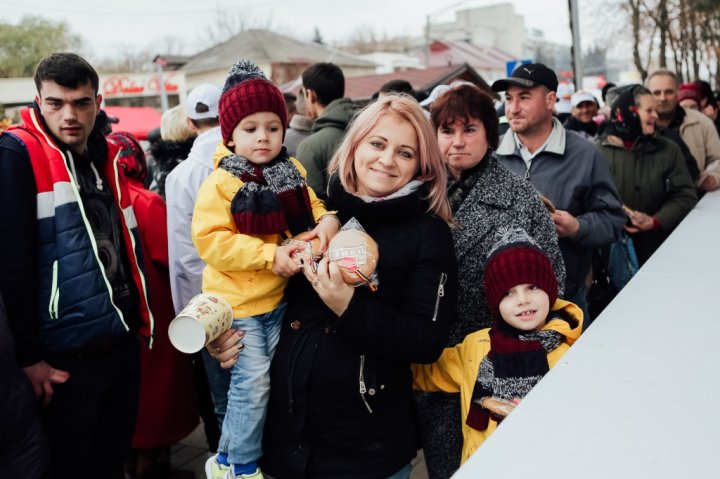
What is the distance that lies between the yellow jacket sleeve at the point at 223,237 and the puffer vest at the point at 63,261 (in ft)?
1.77

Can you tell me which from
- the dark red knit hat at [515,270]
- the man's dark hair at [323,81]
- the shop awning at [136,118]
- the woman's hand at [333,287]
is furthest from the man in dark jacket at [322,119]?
the shop awning at [136,118]

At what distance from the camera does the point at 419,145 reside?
2.08 meters

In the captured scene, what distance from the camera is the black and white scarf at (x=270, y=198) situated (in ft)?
7.28

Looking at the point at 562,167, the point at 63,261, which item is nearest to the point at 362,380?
the point at 63,261

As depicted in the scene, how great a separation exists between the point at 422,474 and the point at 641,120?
285 cm

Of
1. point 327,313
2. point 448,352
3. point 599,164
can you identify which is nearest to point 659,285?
point 448,352

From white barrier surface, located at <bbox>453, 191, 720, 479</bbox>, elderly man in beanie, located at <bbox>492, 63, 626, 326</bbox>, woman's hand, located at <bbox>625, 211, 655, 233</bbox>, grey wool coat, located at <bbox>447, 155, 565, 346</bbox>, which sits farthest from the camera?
woman's hand, located at <bbox>625, 211, 655, 233</bbox>

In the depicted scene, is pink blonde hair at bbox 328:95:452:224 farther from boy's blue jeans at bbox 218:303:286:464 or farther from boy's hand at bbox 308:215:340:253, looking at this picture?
boy's blue jeans at bbox 218:303:286:464

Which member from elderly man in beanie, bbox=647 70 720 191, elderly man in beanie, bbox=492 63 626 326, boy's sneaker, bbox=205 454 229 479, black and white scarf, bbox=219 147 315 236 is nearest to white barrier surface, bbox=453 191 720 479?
black and white scarf, bbox=219 147 315 236

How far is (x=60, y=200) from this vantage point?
2.41 metres

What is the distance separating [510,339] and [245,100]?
4.30ft

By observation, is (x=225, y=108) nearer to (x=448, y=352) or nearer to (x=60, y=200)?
(x=60, y=200)

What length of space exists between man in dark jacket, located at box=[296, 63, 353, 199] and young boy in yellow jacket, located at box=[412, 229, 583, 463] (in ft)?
6.62

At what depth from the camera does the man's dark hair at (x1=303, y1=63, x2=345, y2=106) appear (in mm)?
5195
